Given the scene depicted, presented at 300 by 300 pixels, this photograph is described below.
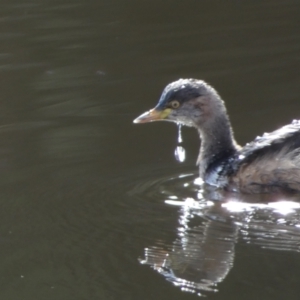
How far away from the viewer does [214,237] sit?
599 cm

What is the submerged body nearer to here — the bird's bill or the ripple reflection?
the bird's bill

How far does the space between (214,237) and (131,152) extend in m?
1.84

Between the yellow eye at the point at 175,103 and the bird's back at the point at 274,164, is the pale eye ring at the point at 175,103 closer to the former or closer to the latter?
the yellow eye at the point at 175,103

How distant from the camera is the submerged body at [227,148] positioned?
6770 mm

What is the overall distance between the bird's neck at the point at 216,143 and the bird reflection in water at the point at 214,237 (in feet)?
2.25

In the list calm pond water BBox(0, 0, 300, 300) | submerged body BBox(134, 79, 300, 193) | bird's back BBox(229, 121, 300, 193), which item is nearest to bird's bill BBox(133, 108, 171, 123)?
submerged body BBox(134, 79, 300, 193)

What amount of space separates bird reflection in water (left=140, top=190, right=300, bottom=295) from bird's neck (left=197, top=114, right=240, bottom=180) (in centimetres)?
69

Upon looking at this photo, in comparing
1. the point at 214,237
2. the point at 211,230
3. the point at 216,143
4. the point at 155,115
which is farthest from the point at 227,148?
the point at 214,237

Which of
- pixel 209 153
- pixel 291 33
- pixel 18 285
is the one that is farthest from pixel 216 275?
pixel 291 33

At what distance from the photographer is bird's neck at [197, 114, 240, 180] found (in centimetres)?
738

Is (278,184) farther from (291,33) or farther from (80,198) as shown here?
(291,33)


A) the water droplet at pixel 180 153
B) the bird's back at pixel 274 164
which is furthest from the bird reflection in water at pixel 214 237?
the water droplet at pixel 180 153

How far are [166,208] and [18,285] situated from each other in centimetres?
147

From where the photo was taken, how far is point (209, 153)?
743 centimetres
